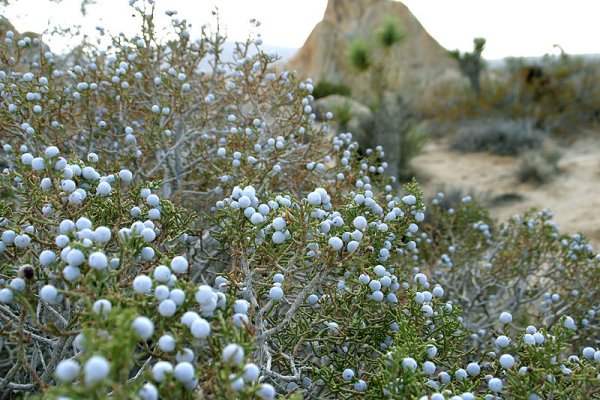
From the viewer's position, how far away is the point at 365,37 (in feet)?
85.8

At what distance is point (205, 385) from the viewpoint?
1.11 meters

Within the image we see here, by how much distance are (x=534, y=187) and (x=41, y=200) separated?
9.37 metres

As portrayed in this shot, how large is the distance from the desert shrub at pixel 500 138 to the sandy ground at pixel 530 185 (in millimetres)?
327

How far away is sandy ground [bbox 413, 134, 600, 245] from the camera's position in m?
7.35

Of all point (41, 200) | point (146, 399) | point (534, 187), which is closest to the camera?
point (146, 399)

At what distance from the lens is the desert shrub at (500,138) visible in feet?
39.6

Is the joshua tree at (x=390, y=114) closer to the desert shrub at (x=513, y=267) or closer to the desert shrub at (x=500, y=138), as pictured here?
the desert shrub at (x=500, y=138)

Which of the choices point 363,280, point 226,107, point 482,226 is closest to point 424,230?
point 482,226

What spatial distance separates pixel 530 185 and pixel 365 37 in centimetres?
1913

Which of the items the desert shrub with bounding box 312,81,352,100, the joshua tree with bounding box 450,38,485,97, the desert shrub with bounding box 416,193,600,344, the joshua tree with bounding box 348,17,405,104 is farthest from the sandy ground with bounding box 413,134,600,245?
A: the joshua tree with bounding box 450,38,485,97

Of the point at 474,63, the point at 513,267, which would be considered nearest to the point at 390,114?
the point at 513,267

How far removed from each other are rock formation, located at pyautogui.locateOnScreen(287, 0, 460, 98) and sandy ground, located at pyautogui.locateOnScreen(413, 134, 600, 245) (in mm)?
9438

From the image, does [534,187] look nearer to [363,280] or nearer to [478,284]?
[478,284]

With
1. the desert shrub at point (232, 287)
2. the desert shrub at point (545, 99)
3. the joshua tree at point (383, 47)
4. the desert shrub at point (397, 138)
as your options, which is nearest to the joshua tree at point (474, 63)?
the desert shrub at point (545, 99)
